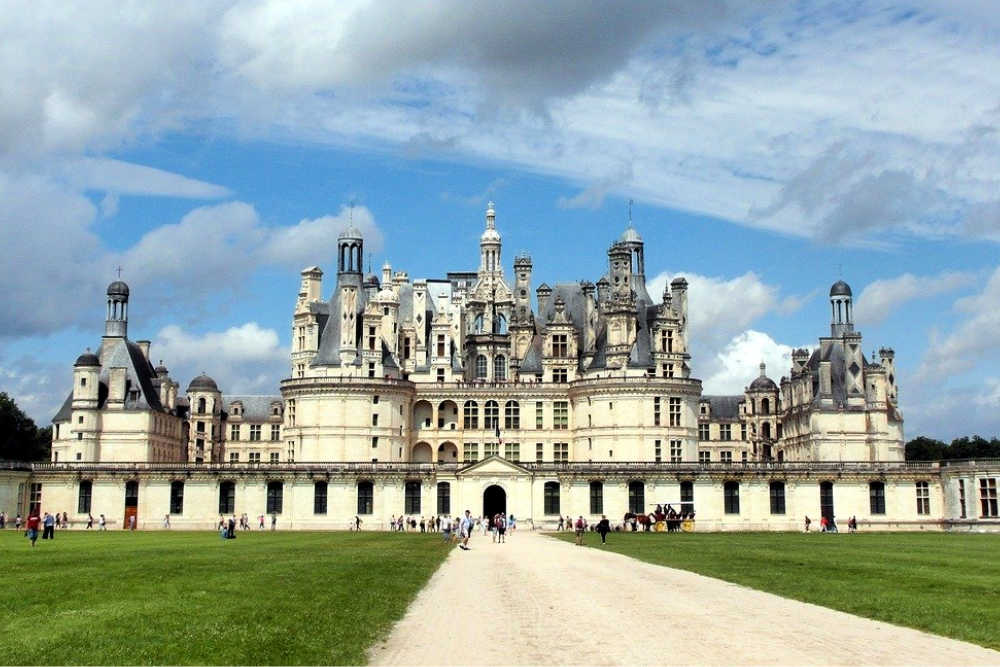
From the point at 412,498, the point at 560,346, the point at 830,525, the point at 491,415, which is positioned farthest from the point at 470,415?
the point at 830,525

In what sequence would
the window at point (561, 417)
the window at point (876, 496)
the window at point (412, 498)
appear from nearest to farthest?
the window at point (876, 496) < the window at point (412, 498) < the window at point (561, 417)

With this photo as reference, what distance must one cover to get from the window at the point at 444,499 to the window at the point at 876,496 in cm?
3006

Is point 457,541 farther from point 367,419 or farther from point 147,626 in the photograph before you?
point 147,626

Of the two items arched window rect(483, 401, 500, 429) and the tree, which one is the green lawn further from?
the tree

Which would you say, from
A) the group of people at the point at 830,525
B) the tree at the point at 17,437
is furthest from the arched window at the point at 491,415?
the tree at the point at 17,437

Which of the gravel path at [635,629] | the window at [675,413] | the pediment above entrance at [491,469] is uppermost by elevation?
the window at [675,413]

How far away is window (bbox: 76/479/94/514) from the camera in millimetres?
84125

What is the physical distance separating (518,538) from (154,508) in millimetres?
31976

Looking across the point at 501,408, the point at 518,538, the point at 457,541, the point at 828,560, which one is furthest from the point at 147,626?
the point at 501,408

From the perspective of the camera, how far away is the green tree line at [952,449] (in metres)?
146

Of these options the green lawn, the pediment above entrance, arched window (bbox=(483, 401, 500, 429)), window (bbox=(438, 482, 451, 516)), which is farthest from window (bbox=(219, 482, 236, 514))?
the green lawn

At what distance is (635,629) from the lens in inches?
863

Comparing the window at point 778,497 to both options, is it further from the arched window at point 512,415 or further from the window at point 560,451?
the arched window at point 512,415

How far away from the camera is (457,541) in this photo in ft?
201
